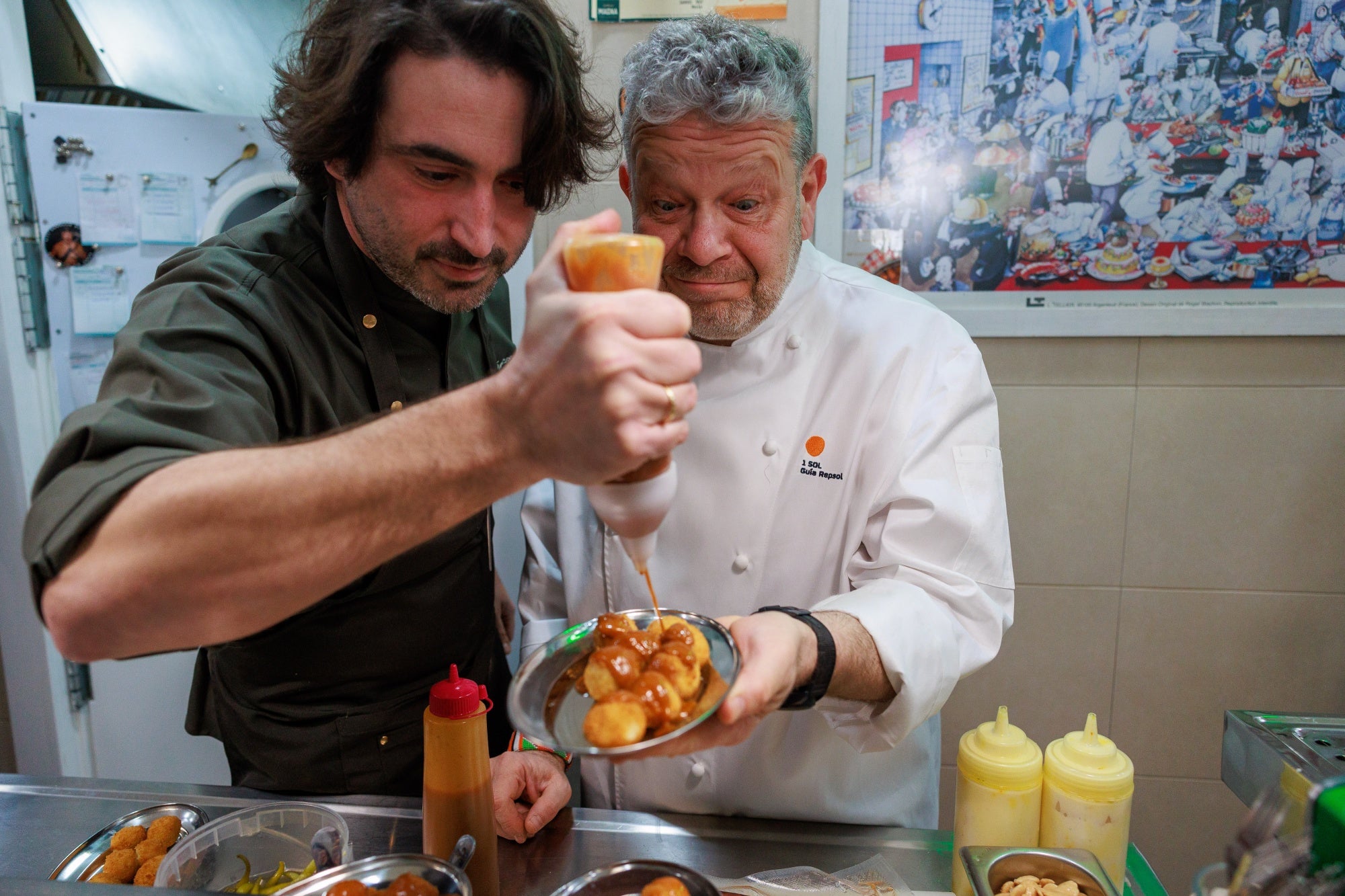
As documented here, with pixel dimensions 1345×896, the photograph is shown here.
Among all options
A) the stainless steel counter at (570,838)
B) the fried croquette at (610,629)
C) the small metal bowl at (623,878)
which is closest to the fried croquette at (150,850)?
the stainless steel counter at (570,838)

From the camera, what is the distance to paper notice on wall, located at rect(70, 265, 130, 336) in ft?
8.93

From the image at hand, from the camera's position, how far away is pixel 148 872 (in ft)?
3.92

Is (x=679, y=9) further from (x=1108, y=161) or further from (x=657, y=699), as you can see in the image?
(x=657, y=699)

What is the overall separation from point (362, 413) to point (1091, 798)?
1.37m

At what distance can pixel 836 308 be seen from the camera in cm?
178

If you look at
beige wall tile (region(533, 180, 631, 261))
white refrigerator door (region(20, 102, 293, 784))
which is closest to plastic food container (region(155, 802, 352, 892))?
white refrigerator door (region(20, 102, 293, 784))

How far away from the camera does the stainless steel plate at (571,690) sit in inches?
34.8

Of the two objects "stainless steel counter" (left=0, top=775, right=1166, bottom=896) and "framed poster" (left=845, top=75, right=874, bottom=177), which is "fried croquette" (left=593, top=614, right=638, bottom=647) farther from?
"framed poster" (left=845, top=75, right=874, bottom=177)

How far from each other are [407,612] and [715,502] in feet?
2.19

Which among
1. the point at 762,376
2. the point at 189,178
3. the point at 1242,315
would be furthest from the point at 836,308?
the point at 189,178

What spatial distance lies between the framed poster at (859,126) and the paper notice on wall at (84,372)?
2478 millimetres

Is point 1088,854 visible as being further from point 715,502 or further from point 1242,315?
point 1242,315

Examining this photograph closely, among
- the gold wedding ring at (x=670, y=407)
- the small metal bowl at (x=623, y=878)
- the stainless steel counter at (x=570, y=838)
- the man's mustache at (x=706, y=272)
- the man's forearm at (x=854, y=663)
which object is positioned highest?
the man's mustache at (x=706, y=272)

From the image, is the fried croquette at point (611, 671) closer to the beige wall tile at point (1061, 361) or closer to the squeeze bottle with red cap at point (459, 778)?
the squeeze bottle with red cap at point (459, 778)
